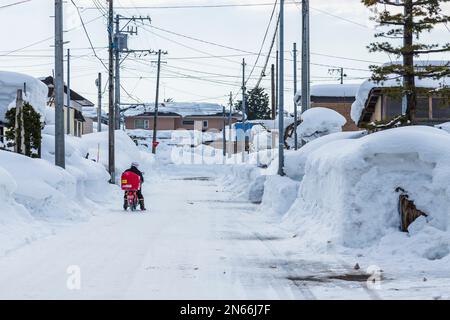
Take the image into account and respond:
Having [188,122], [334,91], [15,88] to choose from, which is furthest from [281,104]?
[188,122]

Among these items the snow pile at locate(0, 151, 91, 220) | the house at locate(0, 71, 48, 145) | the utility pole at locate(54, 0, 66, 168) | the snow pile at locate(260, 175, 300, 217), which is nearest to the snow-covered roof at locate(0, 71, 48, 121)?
the house at locate(0, 71, 48, 145)

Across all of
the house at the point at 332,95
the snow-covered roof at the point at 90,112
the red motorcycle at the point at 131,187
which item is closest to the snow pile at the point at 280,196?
the red motorcycle at the point at 131,187

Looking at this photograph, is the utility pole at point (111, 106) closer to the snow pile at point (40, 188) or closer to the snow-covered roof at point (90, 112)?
the snow pile at point (40, 188)

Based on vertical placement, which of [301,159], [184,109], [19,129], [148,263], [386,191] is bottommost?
[148,263]

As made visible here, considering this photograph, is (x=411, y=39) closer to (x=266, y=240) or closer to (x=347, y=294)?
(x=266, y=240)

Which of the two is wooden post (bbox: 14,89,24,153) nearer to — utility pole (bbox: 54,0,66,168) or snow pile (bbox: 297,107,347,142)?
utility pole (bbox: 54,0,66,168)

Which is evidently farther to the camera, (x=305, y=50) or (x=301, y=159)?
(x=305, y=50)

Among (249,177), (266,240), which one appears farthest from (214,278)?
(249,177)

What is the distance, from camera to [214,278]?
11.9m

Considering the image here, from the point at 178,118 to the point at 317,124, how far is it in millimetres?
84607

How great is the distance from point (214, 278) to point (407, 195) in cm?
549

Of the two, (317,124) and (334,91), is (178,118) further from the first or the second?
(317,124)

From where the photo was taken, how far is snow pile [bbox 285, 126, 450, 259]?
15.1m

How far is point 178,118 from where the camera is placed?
4840 inches
